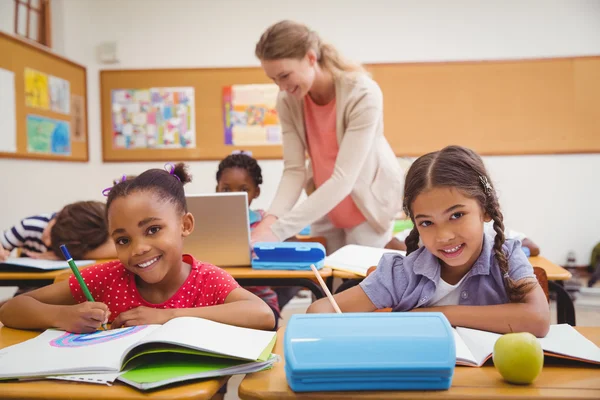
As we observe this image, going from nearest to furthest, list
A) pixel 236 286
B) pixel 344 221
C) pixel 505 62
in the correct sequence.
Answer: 1. pixel 236 286
2. pixel 344 221
3. pixel 505 62

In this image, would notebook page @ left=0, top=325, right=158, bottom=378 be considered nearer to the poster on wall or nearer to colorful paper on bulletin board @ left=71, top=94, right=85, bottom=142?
the poster on wall

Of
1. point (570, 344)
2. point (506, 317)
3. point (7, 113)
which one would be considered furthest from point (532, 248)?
point (7, 113)

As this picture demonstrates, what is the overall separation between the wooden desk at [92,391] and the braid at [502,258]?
0.68 meters

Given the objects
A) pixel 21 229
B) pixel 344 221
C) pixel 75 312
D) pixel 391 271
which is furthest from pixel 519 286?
pixel 21 229

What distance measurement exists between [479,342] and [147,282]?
76 cm

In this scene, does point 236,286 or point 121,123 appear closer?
point 236,286

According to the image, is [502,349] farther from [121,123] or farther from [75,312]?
[121,123]

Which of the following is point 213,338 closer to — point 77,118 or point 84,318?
point 84,318

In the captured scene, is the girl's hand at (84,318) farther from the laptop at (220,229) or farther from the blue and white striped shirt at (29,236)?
the blue and white striped shirt at (29,236)

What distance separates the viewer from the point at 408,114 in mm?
4902

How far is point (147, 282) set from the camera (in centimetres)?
133

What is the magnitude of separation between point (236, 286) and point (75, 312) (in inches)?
13.8

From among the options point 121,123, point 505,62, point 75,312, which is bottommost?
point 75,312

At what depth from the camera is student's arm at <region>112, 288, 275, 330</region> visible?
3.68ft
